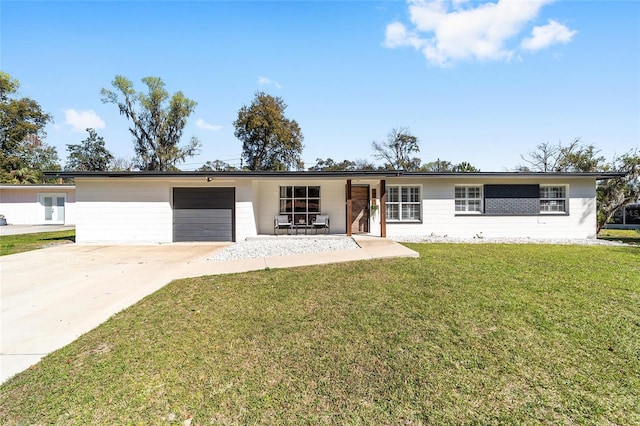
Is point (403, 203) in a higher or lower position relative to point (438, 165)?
lower

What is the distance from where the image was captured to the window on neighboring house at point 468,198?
483 inches

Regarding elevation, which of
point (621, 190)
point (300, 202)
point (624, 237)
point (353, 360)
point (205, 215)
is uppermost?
point (621, 190)

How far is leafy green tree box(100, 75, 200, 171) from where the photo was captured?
30125mm

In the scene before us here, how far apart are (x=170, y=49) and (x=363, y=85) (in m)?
8.53

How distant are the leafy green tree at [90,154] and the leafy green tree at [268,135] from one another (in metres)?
26.5

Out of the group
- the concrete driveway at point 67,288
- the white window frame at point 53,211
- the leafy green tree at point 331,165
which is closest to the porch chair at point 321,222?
the concrete driveway at point 67,288

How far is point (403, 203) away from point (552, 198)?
21.3 feet

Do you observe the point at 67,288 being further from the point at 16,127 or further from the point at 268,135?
the point at 16,127

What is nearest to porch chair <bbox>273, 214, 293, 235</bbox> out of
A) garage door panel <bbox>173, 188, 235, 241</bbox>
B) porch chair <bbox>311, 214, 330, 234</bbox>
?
porch chair <bbox>311, 214, 330, 234</bbox>

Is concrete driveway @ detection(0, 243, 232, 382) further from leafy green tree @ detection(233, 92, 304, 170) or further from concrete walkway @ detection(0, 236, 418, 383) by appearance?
leafy green tree @ detection(233, 92, 304, 170)

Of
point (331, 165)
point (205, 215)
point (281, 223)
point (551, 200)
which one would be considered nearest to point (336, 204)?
point (281, 223)

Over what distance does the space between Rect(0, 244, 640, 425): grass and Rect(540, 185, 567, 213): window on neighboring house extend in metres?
8.83

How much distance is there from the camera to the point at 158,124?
31000 millimetres

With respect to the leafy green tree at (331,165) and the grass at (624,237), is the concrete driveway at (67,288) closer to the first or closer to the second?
the grass at (624,237)
